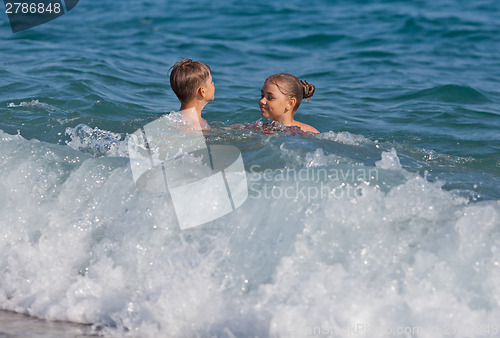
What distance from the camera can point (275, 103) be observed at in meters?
5.55

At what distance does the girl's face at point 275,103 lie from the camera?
553cm

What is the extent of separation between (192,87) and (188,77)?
0.30ft

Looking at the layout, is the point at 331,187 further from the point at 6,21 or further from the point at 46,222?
the point at 6,21

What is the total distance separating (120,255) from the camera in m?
3.63

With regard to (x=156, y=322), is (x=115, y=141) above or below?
above

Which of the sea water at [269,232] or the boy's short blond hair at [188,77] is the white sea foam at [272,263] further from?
the boy's short blond hair at [188,77]

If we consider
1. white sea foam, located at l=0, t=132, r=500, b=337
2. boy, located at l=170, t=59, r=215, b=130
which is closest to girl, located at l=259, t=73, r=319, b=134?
boy, located at l=170, t=59, r=215, b=130

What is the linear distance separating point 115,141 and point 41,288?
1.73 metres

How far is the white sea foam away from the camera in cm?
313

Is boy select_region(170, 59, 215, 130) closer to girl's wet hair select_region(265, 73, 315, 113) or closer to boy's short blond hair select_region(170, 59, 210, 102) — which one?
boy's short blond hair select_region(170, 59, 210, 102)

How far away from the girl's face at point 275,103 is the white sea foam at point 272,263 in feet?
5.46

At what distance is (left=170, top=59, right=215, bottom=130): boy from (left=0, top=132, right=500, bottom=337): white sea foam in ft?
4.25

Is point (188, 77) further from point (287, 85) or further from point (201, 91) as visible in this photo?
point (287, 85)

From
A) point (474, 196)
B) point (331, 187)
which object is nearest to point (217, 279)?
point (331, 187)
